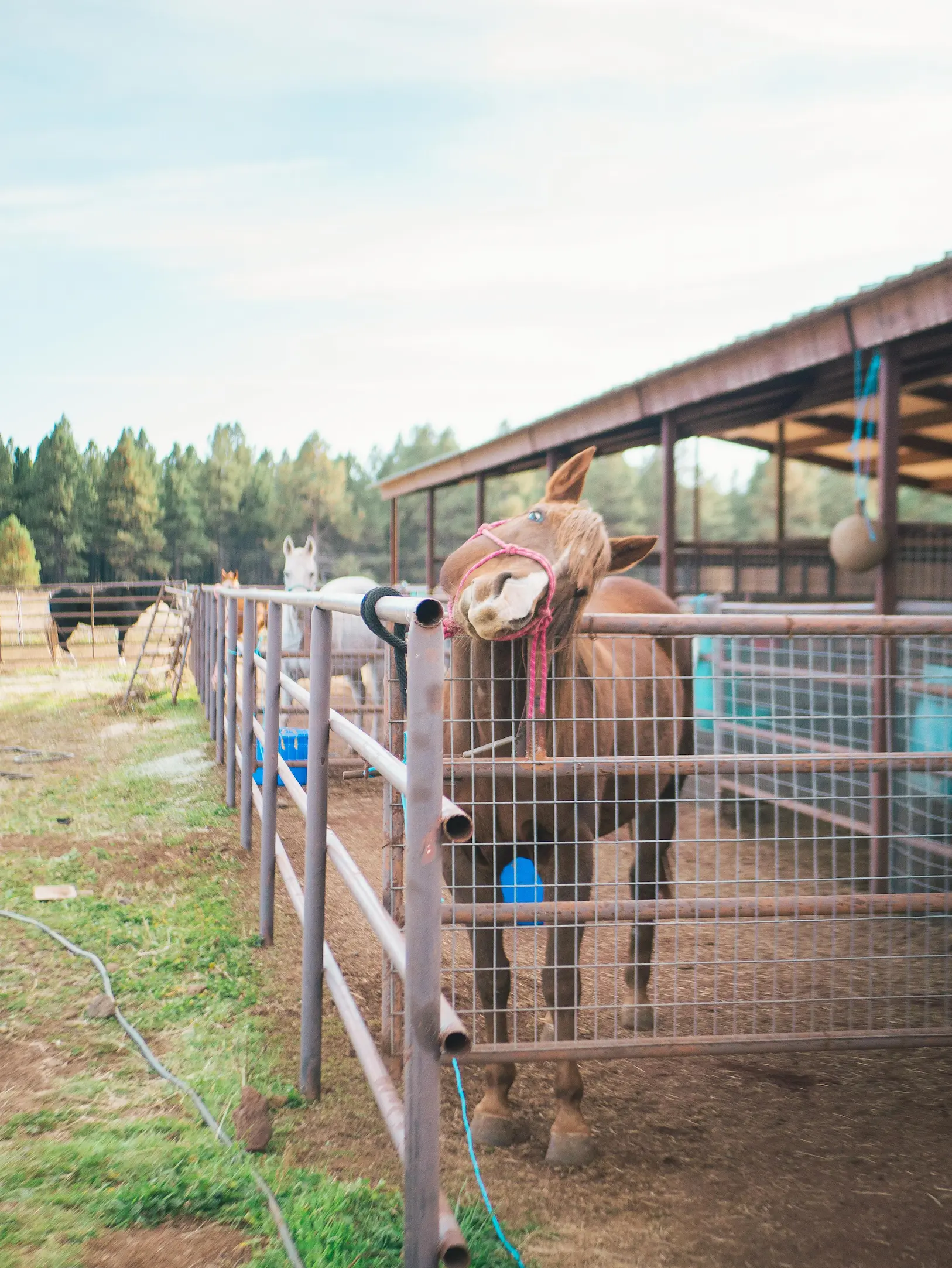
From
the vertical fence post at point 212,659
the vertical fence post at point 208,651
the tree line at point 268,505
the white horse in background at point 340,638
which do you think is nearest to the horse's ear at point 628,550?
the white horse in background at point 340,638

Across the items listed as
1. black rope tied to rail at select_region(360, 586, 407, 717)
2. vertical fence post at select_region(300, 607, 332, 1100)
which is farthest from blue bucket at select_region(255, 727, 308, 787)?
black rope tied to rail at select_region(360, 586, 407, 717)

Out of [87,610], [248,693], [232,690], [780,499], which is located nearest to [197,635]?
[232,690]

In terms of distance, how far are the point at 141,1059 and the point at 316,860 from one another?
0.94 meters

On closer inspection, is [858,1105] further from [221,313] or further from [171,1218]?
[221,313]

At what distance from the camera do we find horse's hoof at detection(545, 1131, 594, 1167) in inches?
90.6

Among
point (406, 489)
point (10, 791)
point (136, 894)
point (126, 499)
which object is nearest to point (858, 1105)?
point (136, 894)

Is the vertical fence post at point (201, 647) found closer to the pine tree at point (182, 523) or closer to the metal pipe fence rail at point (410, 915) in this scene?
the metal pipe fence rail at point (410, 915)

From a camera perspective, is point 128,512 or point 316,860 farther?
point 128,512

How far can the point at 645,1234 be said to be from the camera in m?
1.99

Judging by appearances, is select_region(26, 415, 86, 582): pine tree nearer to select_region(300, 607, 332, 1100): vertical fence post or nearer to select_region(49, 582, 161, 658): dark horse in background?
select_region(49, 582, 161, 658): dark horse in background

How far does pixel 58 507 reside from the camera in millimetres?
38125

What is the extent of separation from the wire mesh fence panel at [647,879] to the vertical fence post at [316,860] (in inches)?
7.9

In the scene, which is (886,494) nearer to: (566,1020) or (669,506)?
(669,506)

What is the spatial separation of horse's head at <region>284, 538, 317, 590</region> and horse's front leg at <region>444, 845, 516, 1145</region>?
8.09 meters
